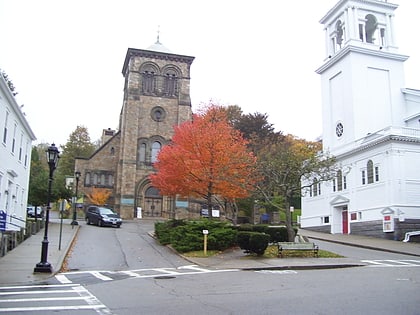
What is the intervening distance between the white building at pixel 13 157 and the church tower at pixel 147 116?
84.4 feet

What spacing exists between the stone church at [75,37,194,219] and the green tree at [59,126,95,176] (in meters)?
20.1

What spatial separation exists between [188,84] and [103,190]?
57.1 ft

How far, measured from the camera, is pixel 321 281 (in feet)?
42.9

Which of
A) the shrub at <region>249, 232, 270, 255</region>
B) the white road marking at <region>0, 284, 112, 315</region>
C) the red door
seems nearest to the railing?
the white road marking at <region>0, 284, 112, 315</region>

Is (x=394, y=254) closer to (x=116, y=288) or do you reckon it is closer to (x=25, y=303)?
(x=116, y=288)

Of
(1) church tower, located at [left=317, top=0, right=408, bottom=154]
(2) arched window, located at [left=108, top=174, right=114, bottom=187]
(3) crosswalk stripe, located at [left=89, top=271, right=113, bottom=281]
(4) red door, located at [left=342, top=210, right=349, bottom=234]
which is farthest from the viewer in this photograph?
(2) arched window, located at [left=108, top=174, right=114, bottom=187]

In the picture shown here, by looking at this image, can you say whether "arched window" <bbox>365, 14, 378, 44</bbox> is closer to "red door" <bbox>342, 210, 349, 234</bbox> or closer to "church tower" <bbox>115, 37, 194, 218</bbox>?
"red door" <bbox>342, 210, 349, 234</bbox>

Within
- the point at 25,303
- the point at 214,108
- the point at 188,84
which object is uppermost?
the point at 188,84

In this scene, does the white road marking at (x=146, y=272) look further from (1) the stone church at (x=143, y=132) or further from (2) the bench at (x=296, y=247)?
(1) the stone church at (x=143, y=132)

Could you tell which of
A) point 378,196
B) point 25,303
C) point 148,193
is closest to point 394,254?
point 378,196

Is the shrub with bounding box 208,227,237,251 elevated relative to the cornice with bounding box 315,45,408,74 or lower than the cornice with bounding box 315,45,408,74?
lower

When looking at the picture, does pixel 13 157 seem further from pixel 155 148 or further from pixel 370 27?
pixel 370 27

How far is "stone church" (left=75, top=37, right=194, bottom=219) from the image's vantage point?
57438 millimetres

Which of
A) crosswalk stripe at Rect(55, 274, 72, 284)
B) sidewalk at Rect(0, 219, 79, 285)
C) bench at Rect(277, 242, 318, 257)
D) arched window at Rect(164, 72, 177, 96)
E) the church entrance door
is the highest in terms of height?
arched window at Rect(164, 72, 177, 96)
